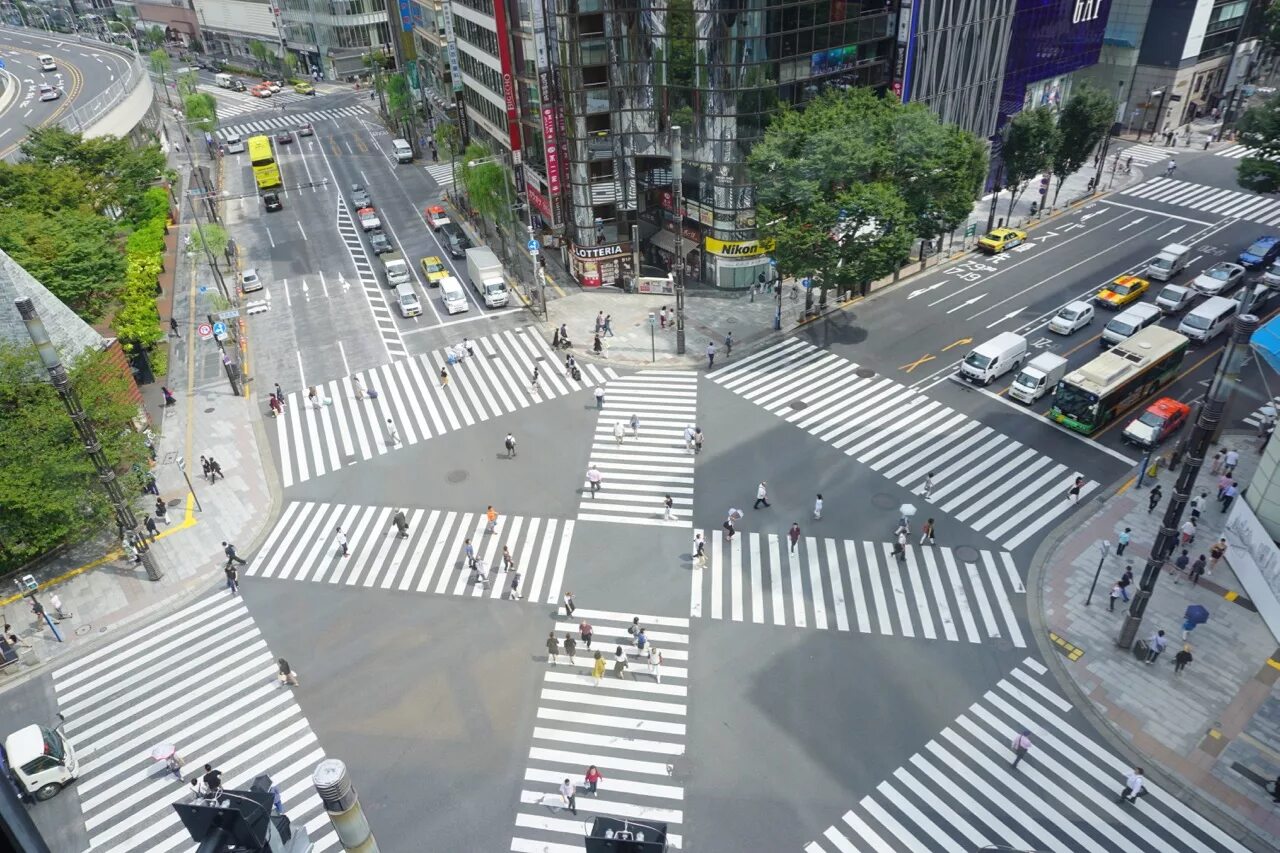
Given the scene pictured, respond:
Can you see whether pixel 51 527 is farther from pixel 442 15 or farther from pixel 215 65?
pixel 215 65

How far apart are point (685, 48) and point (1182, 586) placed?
42.6m

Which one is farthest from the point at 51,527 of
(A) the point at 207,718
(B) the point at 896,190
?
(B) the point at 896,190

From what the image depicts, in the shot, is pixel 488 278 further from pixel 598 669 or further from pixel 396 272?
pixel 598 669

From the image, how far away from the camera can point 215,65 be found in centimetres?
15025

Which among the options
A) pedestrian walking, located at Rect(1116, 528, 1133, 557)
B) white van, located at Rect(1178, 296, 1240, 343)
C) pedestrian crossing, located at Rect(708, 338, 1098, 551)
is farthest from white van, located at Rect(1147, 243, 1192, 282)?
pedestrian walking, located at Rect(1116, 528, 1133, 557)

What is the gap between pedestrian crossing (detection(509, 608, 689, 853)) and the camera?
84.7ft

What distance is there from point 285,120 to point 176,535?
94.9 m

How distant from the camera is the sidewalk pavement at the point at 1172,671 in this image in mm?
26078

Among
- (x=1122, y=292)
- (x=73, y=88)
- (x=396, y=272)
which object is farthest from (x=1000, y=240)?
(x=73, y=88)

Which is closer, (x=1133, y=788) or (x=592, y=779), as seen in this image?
(x=1133, y=788)

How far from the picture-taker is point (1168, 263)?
186 ft

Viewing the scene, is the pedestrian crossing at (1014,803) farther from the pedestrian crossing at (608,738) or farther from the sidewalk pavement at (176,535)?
the sidewalk pavement at (176,535)

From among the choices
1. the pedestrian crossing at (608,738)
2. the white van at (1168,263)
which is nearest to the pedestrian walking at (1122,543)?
the pedestrian crossing at (608,738)

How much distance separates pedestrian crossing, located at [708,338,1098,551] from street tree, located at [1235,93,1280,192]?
3232cm
